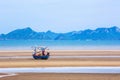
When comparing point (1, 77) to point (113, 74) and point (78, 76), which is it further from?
point (113, 74)

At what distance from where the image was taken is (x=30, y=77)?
112 ft

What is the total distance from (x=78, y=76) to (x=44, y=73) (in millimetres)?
3651

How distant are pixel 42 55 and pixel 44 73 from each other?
19412mm

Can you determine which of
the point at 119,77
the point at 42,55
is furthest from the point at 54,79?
the point at 42,55

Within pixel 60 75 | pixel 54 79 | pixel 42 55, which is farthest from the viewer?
pixel 42 55

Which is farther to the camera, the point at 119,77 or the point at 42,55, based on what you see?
the point at 42,55

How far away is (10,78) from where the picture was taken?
111ft

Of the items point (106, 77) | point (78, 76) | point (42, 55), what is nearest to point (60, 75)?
point (78, 76)

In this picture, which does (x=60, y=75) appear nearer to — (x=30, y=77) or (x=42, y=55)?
(x=30, y=77)

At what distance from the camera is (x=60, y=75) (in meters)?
35.3

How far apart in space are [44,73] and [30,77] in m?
3.08

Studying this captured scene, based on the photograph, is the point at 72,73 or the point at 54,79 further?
the point at 72,73

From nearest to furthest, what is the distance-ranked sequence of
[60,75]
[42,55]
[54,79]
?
[54,79]
[60,75]
[42,55]

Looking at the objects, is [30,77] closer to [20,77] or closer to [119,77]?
[20,77]
